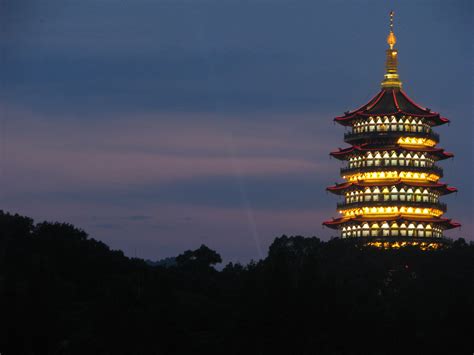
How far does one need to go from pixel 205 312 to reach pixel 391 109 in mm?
48378

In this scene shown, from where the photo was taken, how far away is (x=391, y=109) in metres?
155

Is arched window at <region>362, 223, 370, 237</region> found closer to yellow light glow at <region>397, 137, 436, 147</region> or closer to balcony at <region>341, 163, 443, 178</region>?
balcony at <region>341, 163, 443, 178</region>

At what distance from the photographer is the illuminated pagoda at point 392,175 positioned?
151750 mm

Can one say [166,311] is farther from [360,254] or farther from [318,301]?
[360,254]

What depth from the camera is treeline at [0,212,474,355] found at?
99938mm

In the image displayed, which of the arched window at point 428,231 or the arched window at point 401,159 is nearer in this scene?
the arched window at point 428,231

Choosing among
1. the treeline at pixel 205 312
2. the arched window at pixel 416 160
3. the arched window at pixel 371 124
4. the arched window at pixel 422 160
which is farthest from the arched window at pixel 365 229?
the treeline at pixel 205 312

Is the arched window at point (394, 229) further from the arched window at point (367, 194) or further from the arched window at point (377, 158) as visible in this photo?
the arched window at point (377, 158)

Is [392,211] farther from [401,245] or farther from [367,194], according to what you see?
[401,245]

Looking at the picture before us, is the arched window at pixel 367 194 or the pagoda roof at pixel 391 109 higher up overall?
the pagoda roof at pixel 391 109

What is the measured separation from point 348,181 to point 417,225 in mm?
8304

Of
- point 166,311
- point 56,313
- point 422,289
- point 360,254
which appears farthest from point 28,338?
point 360,254

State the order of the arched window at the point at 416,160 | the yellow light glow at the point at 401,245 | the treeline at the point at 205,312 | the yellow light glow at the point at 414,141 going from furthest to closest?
the yellow light glow at the point at 414,141 → the arched window at the point at 416,160 → the yellow light glow at the point at 401,245 → the treeline at the point at 205,312

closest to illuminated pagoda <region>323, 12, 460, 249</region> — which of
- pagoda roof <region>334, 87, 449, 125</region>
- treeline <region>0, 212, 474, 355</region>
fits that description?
pagoda roof <region>334, 87, 449, 125</region>
